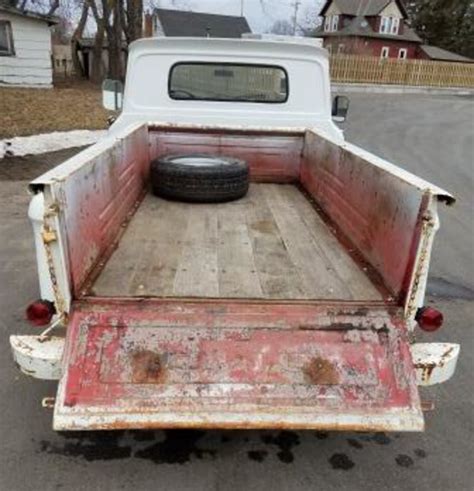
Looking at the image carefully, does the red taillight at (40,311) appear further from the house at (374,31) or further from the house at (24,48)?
the house at (374,31)

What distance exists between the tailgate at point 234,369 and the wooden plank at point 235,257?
0.81ft

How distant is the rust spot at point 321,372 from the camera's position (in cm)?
245

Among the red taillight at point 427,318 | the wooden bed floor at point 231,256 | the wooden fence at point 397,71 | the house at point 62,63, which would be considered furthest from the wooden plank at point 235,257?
the wooden fence at point 397,71

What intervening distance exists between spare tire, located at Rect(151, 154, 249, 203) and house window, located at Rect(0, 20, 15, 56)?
58.1 ft

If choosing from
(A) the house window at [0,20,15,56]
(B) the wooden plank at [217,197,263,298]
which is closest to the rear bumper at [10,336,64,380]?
(B) the wooden plank at [217,197,263,298]

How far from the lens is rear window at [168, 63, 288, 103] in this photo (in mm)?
5258

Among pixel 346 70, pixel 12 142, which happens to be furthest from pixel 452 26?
pixel 12 142

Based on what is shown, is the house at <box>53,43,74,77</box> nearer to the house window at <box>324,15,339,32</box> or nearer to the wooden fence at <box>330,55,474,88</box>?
the wooden fence at <box>330,55,474,88</box>

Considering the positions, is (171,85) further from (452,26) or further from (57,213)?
(452,26)

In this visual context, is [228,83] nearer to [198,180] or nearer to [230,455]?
[198,180]

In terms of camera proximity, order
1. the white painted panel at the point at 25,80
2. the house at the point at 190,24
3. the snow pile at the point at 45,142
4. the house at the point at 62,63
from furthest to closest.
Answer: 1. the house at the point at 190,24
2. the house at the point at 62,63
3. the white painted panel at the point at 25,80
4. the snow pile at the point at 45,142

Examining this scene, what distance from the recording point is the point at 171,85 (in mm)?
5285

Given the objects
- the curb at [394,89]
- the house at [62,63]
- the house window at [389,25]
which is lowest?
A: the curb at [394,89]

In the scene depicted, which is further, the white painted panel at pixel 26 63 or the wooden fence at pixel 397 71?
the wooden fence at pixel 397 71
